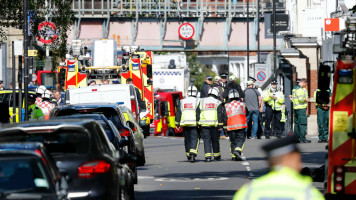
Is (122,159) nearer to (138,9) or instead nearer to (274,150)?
(274,150)

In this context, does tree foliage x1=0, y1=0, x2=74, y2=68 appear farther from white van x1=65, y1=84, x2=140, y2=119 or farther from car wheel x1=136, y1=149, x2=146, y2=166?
car wheel x1=136, y1=149, x2=146, y2=166

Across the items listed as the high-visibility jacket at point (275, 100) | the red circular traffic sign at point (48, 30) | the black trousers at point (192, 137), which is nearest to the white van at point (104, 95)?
the red circular traffic sign at point (48, 30)

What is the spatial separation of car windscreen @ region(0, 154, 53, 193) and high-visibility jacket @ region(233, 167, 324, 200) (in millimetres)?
3656

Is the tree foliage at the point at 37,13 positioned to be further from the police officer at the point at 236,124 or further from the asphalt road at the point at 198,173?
the police officer at the point at 236,124

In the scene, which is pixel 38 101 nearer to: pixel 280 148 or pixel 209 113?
pixel 209 113

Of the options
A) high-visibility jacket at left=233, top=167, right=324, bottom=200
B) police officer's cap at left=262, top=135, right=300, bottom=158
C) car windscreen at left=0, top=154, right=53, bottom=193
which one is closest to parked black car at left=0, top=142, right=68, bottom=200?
car windscreen at left=0, top=154, right=53, bottom=193

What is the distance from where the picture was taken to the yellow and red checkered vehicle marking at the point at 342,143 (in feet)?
34.8

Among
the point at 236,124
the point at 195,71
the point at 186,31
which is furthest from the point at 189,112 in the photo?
the point at 195,71

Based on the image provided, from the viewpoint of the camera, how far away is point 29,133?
36.0 ft

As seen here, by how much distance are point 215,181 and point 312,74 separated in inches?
885

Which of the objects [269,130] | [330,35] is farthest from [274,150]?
[330,35]

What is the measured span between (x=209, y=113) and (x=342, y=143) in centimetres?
1054

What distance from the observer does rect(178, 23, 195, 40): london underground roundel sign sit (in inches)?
→ 2788

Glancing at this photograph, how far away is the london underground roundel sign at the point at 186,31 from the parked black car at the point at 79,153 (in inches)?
2345
